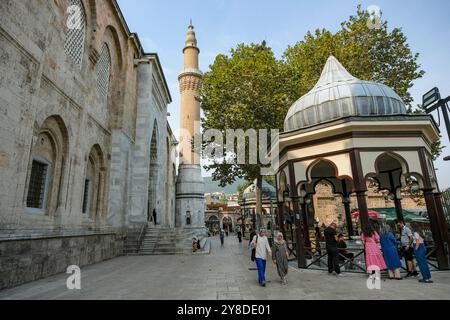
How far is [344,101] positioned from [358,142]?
1.77 metres

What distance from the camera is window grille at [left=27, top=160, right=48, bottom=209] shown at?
28.9 feet

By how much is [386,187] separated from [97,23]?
1554cm

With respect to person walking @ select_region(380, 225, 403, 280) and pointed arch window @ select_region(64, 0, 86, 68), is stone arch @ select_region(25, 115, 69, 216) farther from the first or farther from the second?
person walking @ select_region(380, 225, 403, 280)

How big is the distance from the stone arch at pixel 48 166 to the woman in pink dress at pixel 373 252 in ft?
34.3

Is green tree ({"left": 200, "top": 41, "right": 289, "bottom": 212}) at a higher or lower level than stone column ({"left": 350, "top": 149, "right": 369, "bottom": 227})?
higher

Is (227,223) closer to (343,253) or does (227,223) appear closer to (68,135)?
(68,135)

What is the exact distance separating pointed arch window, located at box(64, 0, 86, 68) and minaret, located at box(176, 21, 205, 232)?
20.5m

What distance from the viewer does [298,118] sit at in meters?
10.6

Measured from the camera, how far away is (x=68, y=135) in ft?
33.8

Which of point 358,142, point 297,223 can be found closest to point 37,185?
point 297,223

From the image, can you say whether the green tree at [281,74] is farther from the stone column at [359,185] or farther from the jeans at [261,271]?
the jeans at [261,271]

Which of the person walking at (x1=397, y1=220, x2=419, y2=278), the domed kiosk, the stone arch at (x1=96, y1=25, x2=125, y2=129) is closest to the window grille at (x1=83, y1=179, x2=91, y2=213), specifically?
the stone arch at (x1=96, y1=25, x2=125, y2=129)
